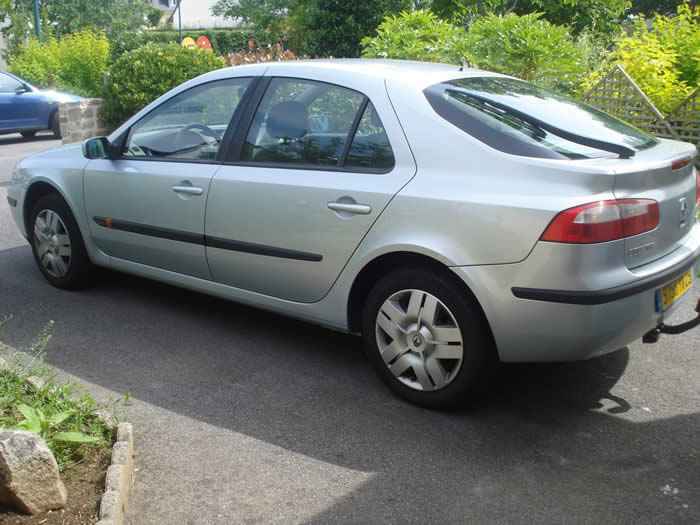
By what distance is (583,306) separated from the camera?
11.6 feet

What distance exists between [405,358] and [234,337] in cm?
146

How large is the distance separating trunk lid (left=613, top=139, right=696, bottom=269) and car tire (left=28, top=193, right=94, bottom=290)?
3.80 meters

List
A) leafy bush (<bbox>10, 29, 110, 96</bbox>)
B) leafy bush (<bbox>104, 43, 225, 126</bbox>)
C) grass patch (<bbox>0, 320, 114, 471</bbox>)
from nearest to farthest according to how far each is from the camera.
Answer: grass patch (<bbox>0, 320, 114, 471</bbox>) → leafy bush (<bbox>104, 43, 225, 126</bbox>) → leafy bush (<bbox>10, 29, 110, 96</bbox>)

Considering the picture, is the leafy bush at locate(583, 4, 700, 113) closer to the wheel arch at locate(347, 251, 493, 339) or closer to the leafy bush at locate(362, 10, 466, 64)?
the leafy bush at locate(362, 10, 466, 64)

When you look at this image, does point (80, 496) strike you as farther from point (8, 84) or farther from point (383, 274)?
point (8, 84)

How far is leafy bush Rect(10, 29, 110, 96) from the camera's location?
17766 millimetres

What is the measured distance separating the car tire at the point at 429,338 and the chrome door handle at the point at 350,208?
34 cm

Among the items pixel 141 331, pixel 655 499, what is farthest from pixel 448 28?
pixel 655 499

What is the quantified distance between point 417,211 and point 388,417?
1010mm

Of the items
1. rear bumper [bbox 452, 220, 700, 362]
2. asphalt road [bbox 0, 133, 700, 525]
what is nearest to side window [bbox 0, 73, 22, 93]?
asphalt road [bbox 0, 133, 700, 525]

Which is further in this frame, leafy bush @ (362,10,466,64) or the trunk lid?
leafy bush @ (362,10,466,64)

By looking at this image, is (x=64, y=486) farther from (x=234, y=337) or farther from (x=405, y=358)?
(x=234, y=337)

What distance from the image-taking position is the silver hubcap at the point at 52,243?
5961mm

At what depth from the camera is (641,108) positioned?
9.30 meters
